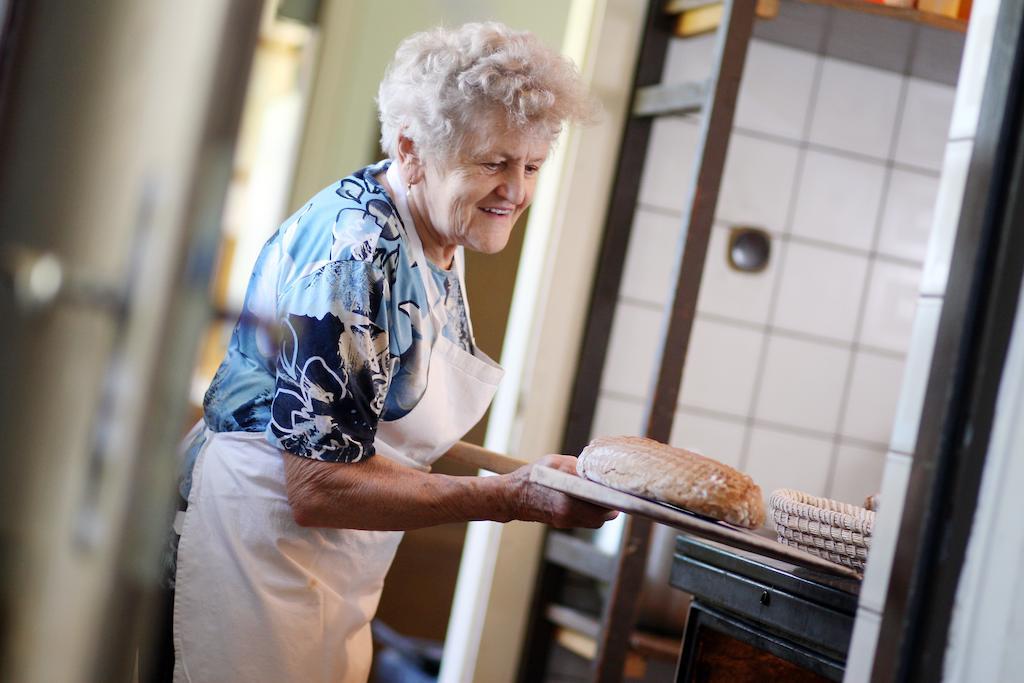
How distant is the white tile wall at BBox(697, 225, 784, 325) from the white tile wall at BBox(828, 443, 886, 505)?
36 centimetres

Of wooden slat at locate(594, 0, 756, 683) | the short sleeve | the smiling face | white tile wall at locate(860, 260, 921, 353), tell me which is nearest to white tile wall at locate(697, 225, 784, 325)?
white tile wall at locate(860, 260, 921, 353)

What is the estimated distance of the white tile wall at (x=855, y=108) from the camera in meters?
2.45

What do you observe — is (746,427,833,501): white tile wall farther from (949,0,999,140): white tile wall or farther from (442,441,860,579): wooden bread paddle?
(949,0,999,140): white tile wall

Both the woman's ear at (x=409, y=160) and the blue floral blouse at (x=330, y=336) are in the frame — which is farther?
the woman's ear at (x=409, y=160)

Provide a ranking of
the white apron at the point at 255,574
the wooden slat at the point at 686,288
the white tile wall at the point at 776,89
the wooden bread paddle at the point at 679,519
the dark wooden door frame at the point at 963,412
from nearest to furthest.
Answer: the dark wooden door frame at the point at 963,412, the wooden bread paddle at the point at 679,519, the white apron at the point at 255,574, the wooden slat at the point at 686,288, the white tile wall at the point at 776,89

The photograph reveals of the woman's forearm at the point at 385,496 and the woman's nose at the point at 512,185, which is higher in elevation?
the woman's nose at the point at 512,185

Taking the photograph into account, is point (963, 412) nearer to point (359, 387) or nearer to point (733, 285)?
point (359, 387)

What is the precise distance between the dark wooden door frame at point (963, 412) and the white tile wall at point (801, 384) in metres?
1.61

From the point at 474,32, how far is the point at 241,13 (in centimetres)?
87

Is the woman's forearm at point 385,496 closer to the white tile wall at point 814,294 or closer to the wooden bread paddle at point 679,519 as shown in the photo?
the wooden bread paddle at point 679,519

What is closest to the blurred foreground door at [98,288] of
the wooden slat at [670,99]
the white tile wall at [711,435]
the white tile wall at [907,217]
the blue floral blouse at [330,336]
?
the blue floral blouse at [330,336]

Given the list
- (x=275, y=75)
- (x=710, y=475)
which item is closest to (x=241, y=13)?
(x=275, y=75)

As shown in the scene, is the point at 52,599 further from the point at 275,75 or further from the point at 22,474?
the point at 275,75

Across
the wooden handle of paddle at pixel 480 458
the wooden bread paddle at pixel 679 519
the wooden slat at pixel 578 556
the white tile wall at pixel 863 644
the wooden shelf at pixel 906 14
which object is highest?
the wooden shelf at pixel 906 14
